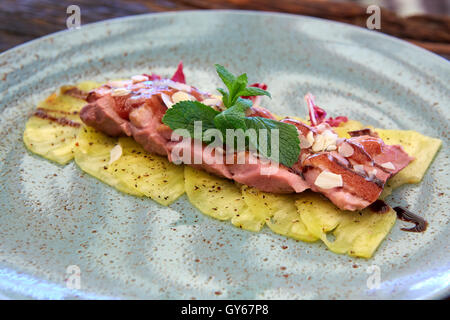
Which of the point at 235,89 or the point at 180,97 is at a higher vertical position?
the point at 235,89

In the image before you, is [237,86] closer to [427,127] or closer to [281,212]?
[281,212]

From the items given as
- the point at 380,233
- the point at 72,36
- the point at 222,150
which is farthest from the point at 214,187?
the point at 72,36

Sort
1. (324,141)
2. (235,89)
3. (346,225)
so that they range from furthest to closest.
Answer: (235,89), (324,141), (346,225)

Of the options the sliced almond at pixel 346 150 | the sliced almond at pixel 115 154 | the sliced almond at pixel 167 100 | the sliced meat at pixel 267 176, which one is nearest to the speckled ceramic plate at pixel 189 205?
the sliced almond at pixel 115 154

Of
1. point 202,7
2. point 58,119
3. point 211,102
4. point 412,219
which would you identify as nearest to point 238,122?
point 211,102

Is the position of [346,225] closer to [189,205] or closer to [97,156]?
[189,205]

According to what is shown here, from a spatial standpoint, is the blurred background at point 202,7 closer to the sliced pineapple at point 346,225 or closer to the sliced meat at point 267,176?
the sliced pineapple at point 346,225

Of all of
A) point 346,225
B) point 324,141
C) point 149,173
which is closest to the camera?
point 346,225

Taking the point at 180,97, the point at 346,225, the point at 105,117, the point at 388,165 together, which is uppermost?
the point at 180,97
